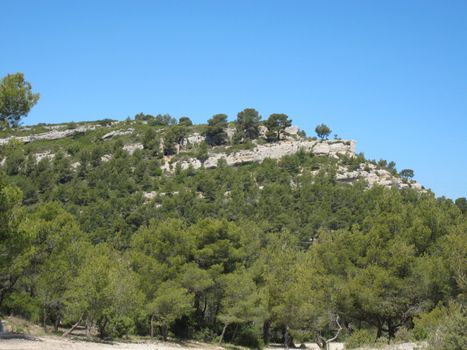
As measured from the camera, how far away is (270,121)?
132625mm

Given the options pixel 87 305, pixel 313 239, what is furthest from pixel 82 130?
pixel 87 305

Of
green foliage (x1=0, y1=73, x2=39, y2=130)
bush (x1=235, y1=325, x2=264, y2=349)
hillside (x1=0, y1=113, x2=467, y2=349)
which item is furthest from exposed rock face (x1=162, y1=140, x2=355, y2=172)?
green foliage (x1=0, y1=73, x2=39, y2=130)

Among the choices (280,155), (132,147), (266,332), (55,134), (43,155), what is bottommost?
(266,332)

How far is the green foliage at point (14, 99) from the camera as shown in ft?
62.1

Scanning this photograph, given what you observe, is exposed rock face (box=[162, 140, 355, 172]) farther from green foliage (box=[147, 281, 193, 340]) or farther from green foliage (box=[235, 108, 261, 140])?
green foliage (box=[147, 281, 193, 340])

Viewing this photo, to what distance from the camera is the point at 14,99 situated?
19203 millimetres

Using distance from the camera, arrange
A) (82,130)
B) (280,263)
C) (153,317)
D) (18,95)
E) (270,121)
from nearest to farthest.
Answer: (18,95) < (153,317) < (280,263) < (270,121) < (82,130)

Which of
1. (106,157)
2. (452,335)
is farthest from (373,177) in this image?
(452,335)

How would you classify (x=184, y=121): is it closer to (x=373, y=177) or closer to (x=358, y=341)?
(x=373, y=177)

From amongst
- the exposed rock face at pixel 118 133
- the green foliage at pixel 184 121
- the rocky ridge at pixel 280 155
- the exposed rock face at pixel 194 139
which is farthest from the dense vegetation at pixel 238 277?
the green foliage at pixel 184 121

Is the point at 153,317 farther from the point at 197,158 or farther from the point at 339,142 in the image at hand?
the point at 339,142

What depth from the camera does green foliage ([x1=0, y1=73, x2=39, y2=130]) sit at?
1892 centimetres

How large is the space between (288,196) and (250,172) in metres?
18.6

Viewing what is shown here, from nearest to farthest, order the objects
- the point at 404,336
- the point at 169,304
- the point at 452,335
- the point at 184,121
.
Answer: the point at 452,335 → the point at 404,336 → the point at 169,304 → the point at 184,121
